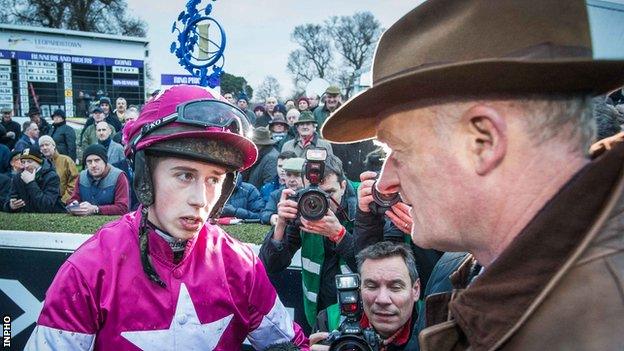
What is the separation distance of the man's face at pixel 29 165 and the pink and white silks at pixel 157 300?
18.8 feet

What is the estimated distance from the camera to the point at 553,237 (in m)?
0.97

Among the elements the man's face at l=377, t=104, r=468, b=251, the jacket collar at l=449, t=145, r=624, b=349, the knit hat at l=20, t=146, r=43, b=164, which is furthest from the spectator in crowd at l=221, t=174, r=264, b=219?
the jacket collar at l=449, t=145, r=624, b=349

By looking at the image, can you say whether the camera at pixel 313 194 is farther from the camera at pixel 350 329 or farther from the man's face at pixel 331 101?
the man's face at pixel 331 101

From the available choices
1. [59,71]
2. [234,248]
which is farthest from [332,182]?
[59,71]

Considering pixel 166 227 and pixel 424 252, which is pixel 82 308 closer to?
pixel 166 227

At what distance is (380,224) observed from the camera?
3.38 meters

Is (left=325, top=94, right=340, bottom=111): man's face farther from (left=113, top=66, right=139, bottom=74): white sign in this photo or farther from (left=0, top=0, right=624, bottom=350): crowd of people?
(left=113, top=66, right=139, bottom=74): white sign

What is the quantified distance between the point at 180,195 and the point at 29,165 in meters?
6.11

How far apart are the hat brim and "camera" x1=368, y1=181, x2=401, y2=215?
6.02ft

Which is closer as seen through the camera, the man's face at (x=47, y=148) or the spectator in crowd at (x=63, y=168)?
the spectator in crowd at (x=63, y=168)

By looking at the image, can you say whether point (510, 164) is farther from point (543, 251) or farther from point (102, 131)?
point (102, 131)

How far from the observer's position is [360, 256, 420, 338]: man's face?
9.71ft

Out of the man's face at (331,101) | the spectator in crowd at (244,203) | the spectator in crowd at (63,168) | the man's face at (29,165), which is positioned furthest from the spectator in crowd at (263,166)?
the man's face at (29,165)

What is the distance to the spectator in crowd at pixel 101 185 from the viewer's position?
6375 millimetres
